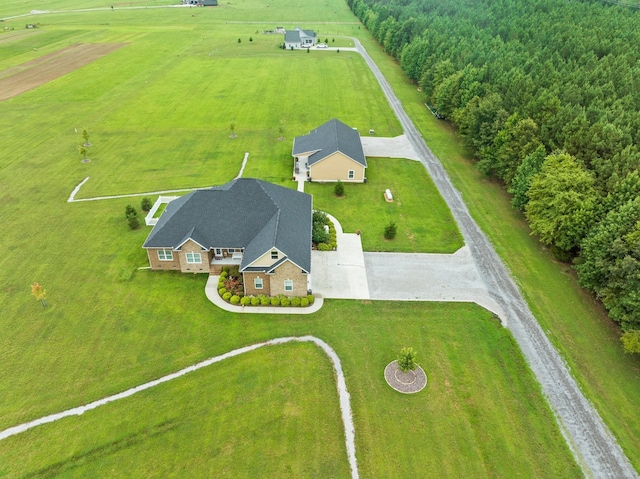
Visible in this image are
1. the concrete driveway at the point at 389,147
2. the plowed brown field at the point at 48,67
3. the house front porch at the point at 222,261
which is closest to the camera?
the house front porch at the point at 222,261

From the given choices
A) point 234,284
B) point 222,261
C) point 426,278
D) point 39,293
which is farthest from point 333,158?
point 39,293

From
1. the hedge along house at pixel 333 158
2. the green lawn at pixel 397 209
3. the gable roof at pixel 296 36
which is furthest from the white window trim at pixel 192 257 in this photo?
the gable roof at pixel 296 36

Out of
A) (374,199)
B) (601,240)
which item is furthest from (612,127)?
(374,199)

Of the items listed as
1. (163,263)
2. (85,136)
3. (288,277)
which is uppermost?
(288,277)

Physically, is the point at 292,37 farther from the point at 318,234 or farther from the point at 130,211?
the point at 318,234

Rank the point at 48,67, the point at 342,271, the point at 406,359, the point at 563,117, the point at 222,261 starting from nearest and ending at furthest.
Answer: the point at 406,359 < the point at 222,261 < the point at 342,271 < the point at 563,117 < the point at 48,67

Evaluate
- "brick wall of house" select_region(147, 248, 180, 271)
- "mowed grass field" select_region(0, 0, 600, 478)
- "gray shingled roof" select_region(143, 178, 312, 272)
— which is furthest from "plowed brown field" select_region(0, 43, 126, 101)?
"gray shingled roof" select_region(143, 178, 312, 272)

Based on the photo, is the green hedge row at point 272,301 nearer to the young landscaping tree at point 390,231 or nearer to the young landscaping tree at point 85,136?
the young landscaping tree at point 390,231
